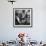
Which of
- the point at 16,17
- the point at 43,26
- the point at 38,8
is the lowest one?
the point at 43,26

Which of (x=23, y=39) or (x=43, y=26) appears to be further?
(x=43, y=26)

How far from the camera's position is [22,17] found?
5.14m

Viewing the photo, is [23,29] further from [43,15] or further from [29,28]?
[43,15]

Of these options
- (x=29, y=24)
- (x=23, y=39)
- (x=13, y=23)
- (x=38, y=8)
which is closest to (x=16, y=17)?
(x=13, y=23)

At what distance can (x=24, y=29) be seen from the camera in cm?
510

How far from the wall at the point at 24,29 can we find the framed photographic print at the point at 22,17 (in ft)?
0.38

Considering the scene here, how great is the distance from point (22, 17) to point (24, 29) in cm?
47

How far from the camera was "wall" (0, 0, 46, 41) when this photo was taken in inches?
199

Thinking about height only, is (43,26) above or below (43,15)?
below

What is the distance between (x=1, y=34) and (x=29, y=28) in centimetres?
110

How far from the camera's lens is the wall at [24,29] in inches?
199

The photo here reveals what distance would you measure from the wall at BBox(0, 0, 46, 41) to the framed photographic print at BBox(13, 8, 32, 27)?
0.12m

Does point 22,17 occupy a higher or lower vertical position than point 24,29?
higher

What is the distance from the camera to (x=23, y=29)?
511 centimetres
